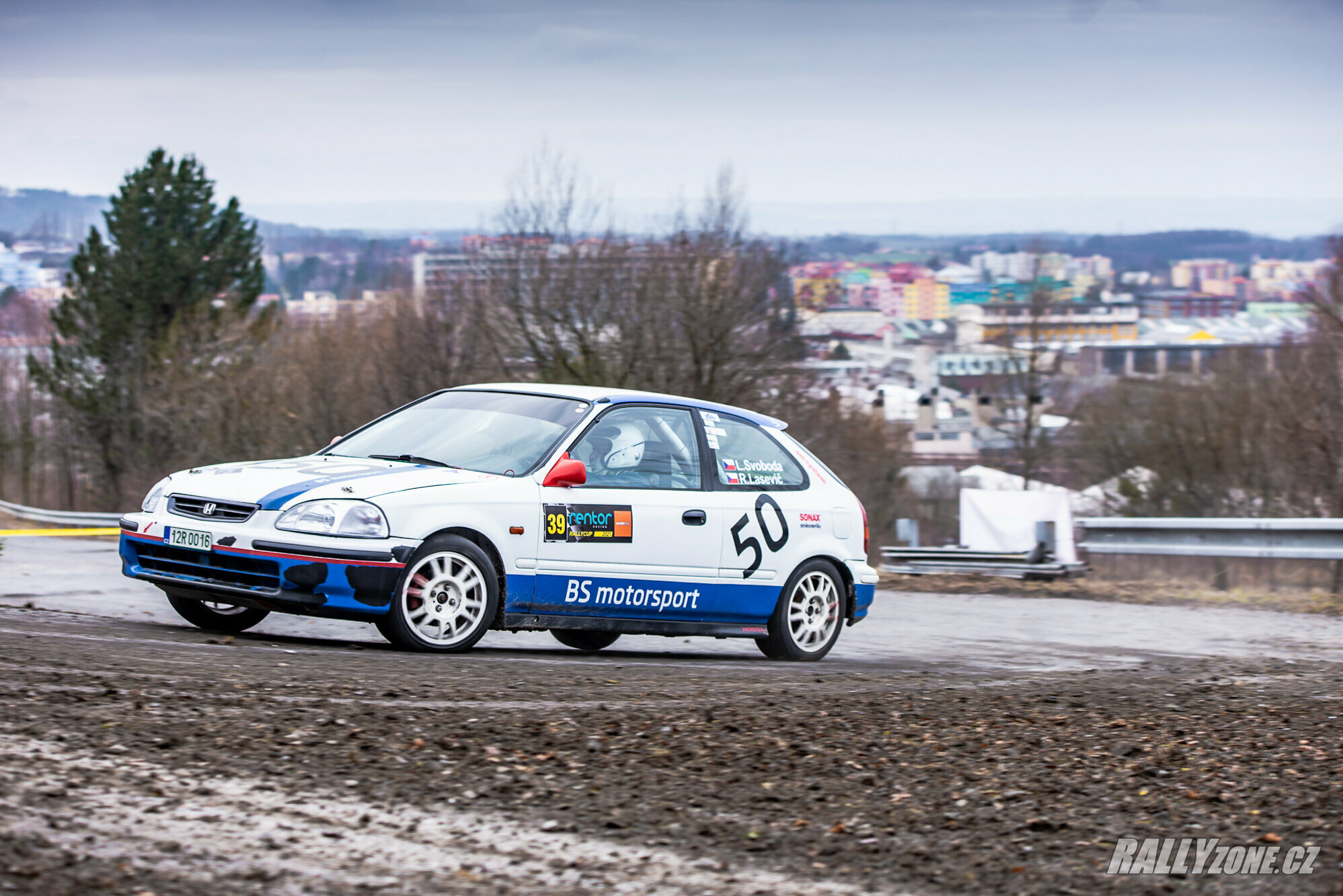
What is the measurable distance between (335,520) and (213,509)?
2.52 feet

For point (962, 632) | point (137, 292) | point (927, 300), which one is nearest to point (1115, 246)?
point (927, 300)

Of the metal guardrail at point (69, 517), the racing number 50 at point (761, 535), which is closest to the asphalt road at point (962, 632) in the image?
the racing number 50 at point (761, 535)

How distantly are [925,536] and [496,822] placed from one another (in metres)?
46.3

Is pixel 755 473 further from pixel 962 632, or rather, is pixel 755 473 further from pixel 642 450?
pixel 962 632

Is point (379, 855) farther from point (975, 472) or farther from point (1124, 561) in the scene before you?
point (975, 472)

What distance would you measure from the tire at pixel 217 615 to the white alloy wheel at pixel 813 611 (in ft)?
11.1

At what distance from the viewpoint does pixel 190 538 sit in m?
7.79

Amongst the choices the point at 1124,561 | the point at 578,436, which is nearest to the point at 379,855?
the point at 578,436

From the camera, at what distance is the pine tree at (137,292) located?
59500 mm

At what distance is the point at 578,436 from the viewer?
8.52 m

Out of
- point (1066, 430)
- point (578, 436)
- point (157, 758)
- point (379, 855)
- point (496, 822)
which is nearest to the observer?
point (379, 855)

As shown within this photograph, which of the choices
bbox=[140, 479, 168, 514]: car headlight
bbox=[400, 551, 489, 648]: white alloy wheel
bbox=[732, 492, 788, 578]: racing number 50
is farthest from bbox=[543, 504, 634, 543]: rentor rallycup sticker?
bbox=[140, 479, 168, 514]: car headlight

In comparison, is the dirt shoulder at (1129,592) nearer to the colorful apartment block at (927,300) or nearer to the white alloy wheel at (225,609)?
the white alloy wheel at (225,609)

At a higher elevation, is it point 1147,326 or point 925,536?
point 1147,326
